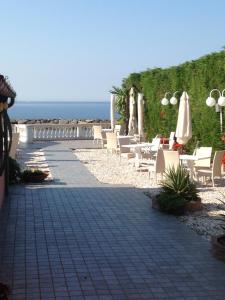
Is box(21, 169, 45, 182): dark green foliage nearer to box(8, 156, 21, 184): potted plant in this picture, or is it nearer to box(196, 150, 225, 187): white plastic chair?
box(8, 156, 21, 184): potted plant

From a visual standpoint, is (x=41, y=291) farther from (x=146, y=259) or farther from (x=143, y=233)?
(x=143, y=233)

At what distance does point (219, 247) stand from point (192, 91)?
37.5ft

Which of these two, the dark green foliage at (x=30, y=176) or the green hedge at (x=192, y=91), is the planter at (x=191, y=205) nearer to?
the dark green foliage at (x=30, y=176)

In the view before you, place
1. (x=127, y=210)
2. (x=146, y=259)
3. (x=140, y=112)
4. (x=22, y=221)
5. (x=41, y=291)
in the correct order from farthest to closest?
(x=140, y=112) < (x=127, y=210) < (x=22, y=221) < (x=146, y=259) < (x=41, y=291)

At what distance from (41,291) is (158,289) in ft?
4.08

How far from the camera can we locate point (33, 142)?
1032 inches

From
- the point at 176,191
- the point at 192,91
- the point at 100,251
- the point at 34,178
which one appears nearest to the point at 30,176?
the point at 34,178

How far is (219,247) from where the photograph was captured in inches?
264

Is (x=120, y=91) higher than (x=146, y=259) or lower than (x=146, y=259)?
higher

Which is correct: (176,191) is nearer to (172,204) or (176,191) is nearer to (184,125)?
(172,204)

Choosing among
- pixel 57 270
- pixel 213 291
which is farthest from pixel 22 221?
pixel 213 291

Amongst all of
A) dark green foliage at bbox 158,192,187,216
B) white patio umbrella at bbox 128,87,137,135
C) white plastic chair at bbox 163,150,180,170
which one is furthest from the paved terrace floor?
white patio umbrella at bbox 128,87,137,135

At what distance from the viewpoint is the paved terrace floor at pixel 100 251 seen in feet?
18.3

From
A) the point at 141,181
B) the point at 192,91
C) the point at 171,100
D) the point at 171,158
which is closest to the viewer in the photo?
the point at 171,158
